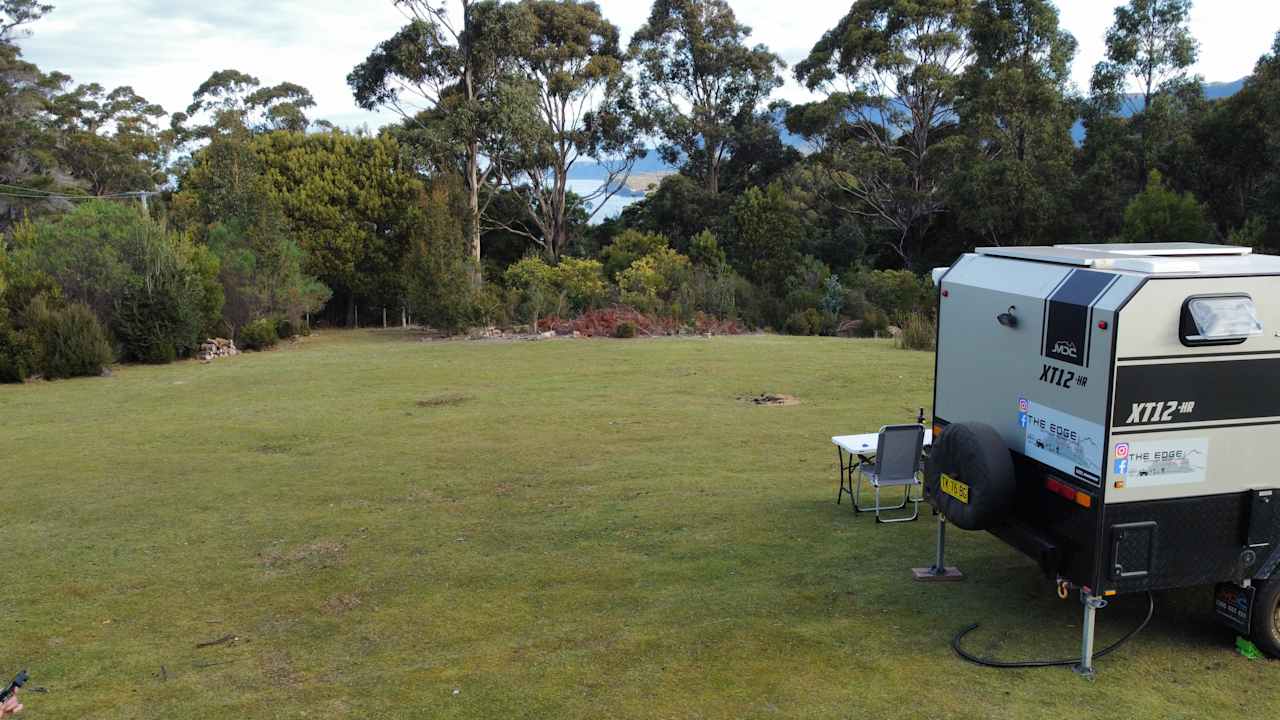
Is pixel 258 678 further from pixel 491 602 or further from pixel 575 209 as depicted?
pixel 575 209

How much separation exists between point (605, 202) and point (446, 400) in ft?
97.6

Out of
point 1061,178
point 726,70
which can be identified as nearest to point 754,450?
point 1061,178

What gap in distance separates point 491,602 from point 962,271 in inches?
160

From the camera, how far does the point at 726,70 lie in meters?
40.6

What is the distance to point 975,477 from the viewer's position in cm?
586

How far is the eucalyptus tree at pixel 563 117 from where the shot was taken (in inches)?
1479

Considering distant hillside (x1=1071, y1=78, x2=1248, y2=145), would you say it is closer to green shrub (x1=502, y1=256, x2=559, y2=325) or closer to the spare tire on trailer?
green shrub (x1=502, y1=256, x2=559, y2=325)

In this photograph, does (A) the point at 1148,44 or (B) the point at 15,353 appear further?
(A) the point at 1148,44

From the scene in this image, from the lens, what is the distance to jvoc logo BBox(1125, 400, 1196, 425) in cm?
505

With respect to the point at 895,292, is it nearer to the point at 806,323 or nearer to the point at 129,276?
the point at 806,323

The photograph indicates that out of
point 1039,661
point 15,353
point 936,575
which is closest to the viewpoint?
point 1039,661

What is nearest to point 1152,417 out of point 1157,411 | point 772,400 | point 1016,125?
point 1157,411

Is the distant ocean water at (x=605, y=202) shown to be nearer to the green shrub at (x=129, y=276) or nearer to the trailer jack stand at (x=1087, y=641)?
the green shrub at (x=129, y=276)

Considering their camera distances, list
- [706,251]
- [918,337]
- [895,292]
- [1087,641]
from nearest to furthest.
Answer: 1. [1087,641]
2. [918,337]
3. [895,292]
4. [706,251]
